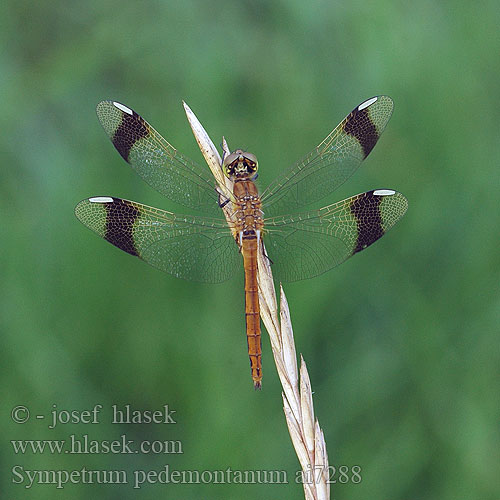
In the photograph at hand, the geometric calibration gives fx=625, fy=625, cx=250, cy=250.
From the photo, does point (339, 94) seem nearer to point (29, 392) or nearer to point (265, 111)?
point (265, 111)

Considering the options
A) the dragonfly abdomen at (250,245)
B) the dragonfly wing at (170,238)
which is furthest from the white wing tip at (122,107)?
the dragonfly abdomen at (250,245)

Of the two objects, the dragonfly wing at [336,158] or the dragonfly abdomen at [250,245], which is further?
the dragonfly wing at [336,158]

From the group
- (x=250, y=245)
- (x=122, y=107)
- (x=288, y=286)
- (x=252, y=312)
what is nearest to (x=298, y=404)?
(x=252, y=312)

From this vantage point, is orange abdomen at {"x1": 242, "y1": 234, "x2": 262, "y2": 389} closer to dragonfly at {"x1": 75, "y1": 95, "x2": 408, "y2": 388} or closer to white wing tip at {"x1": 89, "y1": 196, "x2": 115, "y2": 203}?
dragonfly at {"x1": 75, "y1": 95, "x2": 408, "y2": 388}

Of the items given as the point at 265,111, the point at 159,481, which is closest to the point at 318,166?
the point at 265,111

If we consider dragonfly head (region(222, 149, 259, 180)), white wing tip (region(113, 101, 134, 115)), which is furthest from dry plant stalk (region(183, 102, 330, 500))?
white wing tip (region(113, 101, 134, 115))

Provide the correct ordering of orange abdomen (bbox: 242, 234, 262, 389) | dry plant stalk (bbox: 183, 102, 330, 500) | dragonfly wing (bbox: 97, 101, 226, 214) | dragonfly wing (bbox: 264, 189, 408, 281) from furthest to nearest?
1. dragonfly wing (bbox: 97, 101, 226, 214)
2. dragonfly wing (bbox: 264, 189, 408, 281)
3. orange abdomen (bbox: 242, 234, 262, 389)
4. dry plant stalk (bbox: 183, 102, 330, 500)

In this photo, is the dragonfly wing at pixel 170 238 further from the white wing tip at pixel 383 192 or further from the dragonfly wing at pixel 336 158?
the white wing tip at pixel 383 192
